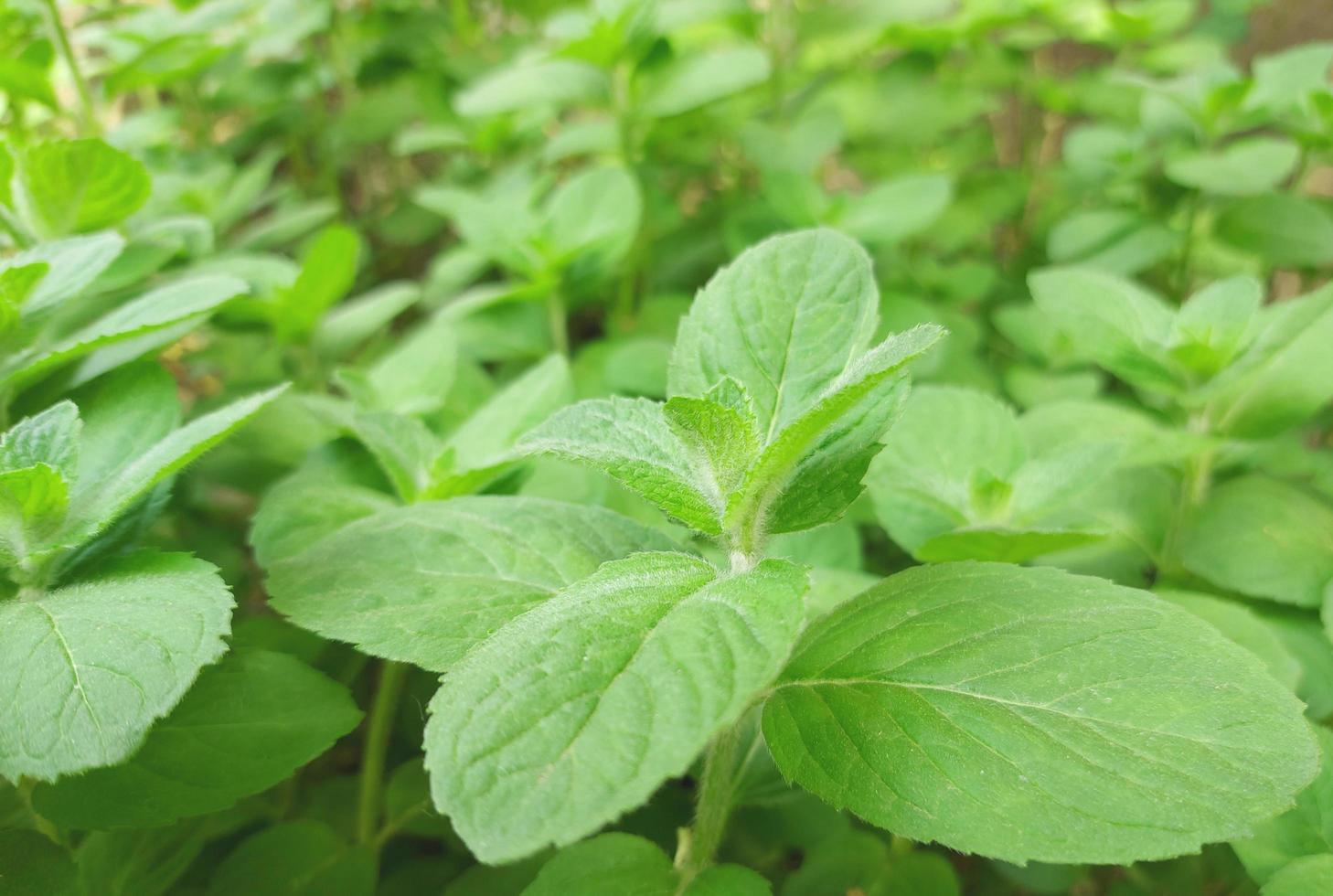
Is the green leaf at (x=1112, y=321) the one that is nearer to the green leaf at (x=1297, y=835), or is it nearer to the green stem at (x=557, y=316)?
the green leaf at (x=1297, y=835)

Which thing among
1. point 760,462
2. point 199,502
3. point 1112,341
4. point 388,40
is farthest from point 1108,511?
point 388,40

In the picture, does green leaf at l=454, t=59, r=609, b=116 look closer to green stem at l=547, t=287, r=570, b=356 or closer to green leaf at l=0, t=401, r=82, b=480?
green stem at l=547, t=287, r=570, b=356

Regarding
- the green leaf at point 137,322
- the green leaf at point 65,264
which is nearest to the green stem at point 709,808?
the green leaf at point 137,322

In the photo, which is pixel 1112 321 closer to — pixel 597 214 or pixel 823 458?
pixel 823 458

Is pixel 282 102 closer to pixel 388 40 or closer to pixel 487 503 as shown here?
pixel 388 40

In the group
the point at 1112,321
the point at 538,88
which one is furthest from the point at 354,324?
the point at 1112,321
